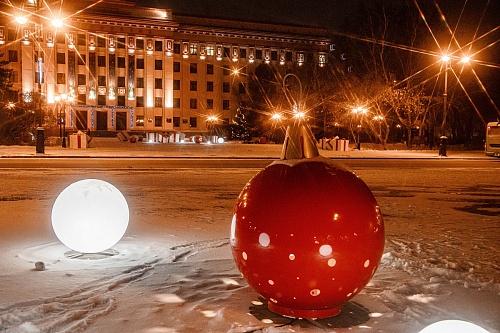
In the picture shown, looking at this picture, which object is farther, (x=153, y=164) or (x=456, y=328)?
(x=153, y=164)

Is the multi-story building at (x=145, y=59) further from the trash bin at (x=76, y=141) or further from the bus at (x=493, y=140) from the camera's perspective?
the bus at (x=493, y=140)

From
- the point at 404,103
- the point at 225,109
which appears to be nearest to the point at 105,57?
the point at 225,109

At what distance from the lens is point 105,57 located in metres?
93.2

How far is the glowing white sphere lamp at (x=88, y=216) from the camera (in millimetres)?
7066

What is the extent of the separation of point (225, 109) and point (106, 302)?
98.9 m

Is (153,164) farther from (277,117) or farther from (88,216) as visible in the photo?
(277,117)

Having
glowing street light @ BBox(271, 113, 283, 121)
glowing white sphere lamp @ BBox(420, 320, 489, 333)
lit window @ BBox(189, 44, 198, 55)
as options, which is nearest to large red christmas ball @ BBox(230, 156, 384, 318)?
glowing white sphere lamp @ BBox(420, 320, 489, 333)

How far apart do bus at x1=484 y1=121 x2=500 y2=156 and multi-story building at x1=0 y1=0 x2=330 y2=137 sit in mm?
48065

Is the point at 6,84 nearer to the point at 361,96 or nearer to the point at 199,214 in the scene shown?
the point at 361,96

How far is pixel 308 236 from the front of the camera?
15.5ft

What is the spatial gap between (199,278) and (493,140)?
38.3m

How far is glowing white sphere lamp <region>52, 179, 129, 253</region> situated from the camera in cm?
707

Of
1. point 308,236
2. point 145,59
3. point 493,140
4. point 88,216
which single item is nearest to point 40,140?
point 88,216

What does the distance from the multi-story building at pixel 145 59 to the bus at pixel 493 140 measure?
48065 mm
